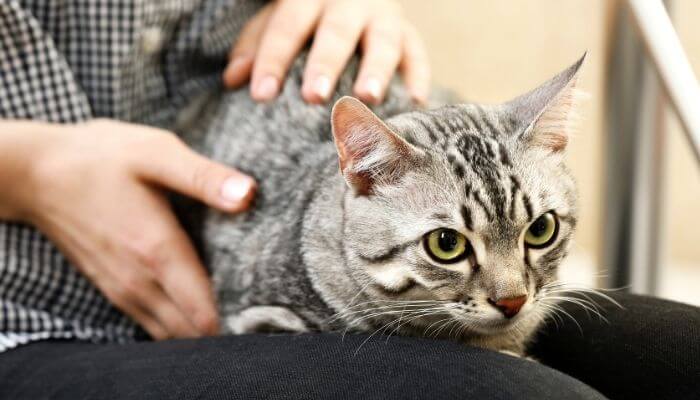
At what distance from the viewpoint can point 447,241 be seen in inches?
37.5

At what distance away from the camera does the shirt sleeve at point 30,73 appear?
122cm

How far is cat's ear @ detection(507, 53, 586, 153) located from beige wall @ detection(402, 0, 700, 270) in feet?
4.53

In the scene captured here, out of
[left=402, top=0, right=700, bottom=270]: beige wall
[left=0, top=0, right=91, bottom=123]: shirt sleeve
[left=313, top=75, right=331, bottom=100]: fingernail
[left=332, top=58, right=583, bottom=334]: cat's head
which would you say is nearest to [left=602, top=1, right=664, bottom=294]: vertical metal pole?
[left=332, top=58, right=583, bottom=334]: cat's head

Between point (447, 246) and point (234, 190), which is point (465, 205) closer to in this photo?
point (447, 246)

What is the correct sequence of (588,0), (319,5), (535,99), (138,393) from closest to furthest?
(138,393)
(535,99)
(319,5)
(588,0)

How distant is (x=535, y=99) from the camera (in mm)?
1037

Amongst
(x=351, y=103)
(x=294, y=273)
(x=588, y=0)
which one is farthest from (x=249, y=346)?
(x=588, y=0)

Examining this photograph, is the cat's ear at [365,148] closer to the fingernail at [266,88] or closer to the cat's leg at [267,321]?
the cat's leg at [267,321]

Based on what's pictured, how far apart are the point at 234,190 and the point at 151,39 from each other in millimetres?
366

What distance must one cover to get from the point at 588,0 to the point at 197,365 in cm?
197

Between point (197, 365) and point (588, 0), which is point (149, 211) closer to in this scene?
point (197, 365)

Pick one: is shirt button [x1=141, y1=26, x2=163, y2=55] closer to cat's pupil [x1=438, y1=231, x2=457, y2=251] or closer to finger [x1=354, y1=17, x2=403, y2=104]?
finger [x1=354, y1=17, x2=403, y2=104]

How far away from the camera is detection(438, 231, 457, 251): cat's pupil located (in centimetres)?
95

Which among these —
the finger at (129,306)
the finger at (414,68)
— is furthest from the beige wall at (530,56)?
the finger at (129,306)
